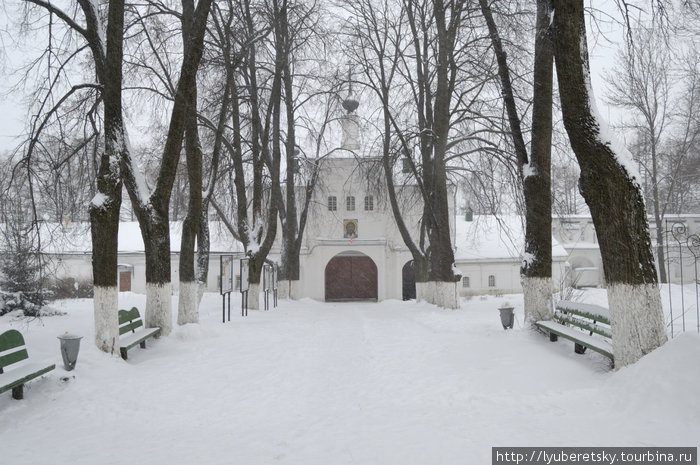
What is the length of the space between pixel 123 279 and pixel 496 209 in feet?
79.7

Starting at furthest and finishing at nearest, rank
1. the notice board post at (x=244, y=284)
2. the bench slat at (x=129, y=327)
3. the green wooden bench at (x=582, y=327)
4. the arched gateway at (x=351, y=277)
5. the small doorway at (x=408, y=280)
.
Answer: the arched gateway at (x=351, y=277), the small doorway at (x=408, y=280), the notice board post at (x=244, y=284), the bench slat at (x=129, y=327), the green wooden bench at (x=582, y=327)

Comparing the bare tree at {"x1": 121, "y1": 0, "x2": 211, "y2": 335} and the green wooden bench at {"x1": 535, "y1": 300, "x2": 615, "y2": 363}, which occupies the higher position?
the bare tree at {"x1": 121, "y1": 0, "x2": 211, "y2": 335}

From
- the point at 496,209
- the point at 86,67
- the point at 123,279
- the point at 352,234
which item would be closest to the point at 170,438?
the point at 86,67

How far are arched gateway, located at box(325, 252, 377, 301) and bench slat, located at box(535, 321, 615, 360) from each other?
22961mm

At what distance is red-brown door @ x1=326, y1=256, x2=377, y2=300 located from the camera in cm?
3197

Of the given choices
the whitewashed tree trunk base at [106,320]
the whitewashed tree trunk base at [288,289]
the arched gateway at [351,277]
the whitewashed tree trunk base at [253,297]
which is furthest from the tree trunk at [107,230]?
the arched gateway at [351,277]

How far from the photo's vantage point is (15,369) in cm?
580

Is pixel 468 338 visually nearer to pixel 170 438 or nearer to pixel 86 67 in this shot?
pixel 170 438

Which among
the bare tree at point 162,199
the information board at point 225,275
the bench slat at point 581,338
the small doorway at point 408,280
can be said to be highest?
the bare tree at point 162,199

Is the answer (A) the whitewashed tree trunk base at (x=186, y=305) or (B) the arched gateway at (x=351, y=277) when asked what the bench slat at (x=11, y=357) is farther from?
(B) the arched gateway at (x=351, y=277)

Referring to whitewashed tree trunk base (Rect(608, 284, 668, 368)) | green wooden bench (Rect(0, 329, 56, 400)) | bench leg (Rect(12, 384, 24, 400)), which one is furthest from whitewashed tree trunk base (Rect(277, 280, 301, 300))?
whitewashed tree trunk base (Rect(608, 284, 668, 368))

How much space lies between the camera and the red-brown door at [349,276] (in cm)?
3197

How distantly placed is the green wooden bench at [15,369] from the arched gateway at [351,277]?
85.4ft

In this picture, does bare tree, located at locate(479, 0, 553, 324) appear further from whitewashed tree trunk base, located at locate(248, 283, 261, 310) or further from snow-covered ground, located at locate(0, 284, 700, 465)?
whitewashed tree trunk base, located at locate(248, 283, 261, 310)
